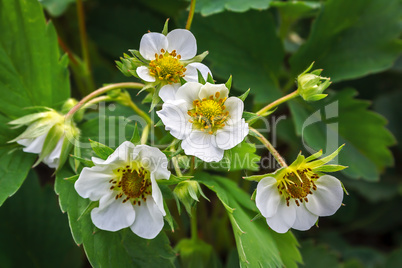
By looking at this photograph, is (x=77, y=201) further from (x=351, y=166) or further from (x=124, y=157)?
(x=351, y=166)

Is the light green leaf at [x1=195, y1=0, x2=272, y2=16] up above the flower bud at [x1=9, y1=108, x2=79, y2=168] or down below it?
above

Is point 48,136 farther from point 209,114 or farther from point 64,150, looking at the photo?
point 209,114

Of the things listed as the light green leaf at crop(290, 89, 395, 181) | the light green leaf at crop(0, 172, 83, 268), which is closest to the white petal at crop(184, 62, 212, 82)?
the light green leaf at crop(290, 89, 395, 181)

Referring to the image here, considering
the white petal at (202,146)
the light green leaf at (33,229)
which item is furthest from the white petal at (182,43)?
the light green leaf at (33,229)

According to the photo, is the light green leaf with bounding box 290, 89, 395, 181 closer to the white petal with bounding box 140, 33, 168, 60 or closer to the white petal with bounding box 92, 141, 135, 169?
the white petal with bounding box 140, 33, 168, 60

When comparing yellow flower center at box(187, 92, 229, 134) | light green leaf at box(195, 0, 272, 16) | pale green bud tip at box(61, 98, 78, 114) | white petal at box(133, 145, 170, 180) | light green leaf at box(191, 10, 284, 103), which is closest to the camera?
white petal at box(133, 145, 170, 180)
